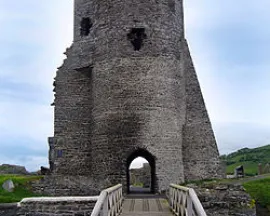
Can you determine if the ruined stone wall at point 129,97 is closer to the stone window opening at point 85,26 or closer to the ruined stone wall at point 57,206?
the stone window opening at point 85,26

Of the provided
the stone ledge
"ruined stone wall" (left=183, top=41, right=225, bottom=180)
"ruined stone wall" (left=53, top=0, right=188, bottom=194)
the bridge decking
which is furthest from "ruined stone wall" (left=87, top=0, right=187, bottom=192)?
the stone ledge

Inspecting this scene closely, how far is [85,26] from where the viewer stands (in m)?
31.5

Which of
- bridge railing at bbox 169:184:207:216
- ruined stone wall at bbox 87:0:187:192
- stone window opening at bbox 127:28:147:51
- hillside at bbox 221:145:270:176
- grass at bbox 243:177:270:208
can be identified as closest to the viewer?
bridge railing at bbox 169:184:207:216

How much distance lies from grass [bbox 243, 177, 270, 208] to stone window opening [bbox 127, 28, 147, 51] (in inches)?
366

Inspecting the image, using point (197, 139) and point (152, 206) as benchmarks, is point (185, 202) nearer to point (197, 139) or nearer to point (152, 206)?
point (152, 206)

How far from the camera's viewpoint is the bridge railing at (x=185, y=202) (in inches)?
441

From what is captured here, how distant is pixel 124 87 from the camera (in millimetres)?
26359

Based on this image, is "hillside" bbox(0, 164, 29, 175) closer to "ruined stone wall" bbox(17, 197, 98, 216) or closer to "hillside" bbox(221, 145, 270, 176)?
"hillside" bbox(221, 145, 270, 176)

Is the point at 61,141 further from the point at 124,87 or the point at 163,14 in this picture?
the point at 163,14

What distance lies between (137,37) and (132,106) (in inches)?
153

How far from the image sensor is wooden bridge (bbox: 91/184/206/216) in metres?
11.5

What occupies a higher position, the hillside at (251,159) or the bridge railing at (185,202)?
the hillside at (251,159)

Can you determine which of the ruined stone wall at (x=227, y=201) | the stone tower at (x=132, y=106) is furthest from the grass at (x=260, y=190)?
the stone tower at (x=132, y=106)

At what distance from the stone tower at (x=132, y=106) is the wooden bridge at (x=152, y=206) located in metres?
6.50
